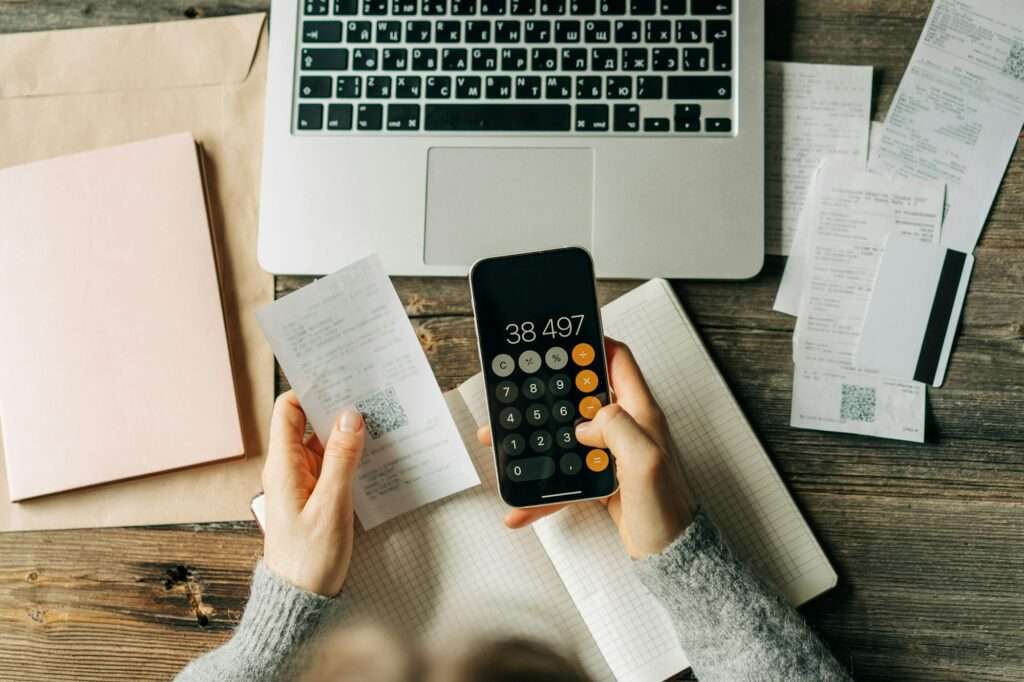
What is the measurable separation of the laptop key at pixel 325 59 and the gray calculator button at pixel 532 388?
12.0 inches

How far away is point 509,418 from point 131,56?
468 millimetres

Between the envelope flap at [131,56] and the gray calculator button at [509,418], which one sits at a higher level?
the envelope flap at [131,56]

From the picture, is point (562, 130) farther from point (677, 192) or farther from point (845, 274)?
point (845, 274)

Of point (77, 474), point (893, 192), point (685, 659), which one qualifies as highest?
point (893, 192)

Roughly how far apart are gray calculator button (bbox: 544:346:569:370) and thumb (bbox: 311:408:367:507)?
148mm

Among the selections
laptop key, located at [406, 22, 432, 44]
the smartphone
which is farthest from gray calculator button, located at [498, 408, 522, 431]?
laptop key, located at [406, 22, 432, 44]

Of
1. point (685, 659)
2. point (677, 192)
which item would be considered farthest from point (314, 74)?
point (685, 659)

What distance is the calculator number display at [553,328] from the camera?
56 cm

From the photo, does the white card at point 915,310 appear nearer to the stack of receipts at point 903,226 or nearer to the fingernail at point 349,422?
the stack of receipts at point 903,226

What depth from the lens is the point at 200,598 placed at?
24.8 inches

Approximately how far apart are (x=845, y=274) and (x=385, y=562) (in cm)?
44

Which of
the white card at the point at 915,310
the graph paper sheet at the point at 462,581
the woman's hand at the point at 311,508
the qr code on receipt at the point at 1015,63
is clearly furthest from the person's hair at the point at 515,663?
the qr code on receipt at the point at 1015,63

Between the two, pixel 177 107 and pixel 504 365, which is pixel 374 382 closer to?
pixel 504 365

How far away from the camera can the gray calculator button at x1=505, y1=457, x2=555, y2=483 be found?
1.81 ft
